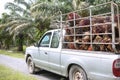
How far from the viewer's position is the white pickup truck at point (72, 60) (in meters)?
5.63

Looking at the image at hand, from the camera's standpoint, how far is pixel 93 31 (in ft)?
21.0

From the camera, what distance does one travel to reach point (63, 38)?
301 inches

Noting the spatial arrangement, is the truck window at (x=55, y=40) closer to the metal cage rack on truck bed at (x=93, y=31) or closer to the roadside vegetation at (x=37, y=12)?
the metal cage rack on truck bed at (x=93, y=31)

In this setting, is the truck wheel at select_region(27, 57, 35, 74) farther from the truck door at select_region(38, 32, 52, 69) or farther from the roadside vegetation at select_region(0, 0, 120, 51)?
the roadside vegetation at select_region(0, 0, 120, 51)

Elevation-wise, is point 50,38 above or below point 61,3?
below

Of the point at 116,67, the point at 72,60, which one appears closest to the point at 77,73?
the point at 72,60

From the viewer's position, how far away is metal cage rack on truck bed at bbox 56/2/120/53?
19.1ft

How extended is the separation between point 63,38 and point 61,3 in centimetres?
1062

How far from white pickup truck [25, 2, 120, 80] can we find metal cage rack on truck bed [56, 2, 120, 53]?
78 millimetres

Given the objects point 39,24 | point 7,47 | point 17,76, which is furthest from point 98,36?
point 7,47

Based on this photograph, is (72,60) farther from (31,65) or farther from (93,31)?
(31,65)

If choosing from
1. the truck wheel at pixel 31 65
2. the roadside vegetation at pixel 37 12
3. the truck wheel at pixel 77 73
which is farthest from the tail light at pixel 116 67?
the roadside vegetation at pixel 37 12

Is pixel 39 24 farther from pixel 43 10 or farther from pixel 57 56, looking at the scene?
pixel 57 56

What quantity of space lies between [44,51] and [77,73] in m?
2.23
